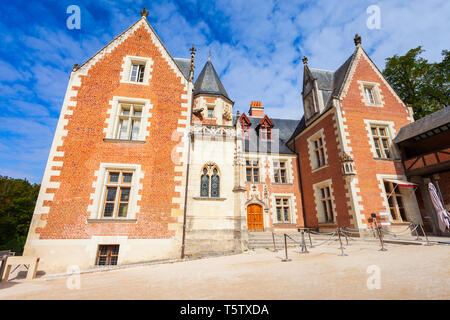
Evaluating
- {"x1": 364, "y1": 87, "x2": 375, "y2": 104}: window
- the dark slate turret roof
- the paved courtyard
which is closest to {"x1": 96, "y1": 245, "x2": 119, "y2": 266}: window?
the paved courtyard

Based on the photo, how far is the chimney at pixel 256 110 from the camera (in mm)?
21297

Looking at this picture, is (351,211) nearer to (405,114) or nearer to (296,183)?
(296,183)

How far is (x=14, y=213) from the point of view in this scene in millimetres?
28125

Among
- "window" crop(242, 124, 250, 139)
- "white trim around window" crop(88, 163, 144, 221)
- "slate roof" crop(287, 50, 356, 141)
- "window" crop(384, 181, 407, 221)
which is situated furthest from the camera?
"window" crop(242, 124, 250, 139)

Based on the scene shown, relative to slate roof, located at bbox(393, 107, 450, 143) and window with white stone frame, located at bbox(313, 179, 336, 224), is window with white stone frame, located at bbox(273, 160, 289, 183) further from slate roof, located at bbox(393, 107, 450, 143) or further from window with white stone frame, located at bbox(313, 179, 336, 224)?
slate roof, located at bbox(393, 107, 450, 143)

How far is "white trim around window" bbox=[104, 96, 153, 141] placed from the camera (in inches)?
350

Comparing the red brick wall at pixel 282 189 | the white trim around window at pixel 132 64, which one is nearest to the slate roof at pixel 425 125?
the red brick wall at pixel 282 189

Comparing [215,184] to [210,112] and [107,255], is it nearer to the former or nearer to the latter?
[107,255]

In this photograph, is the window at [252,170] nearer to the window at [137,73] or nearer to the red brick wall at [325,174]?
the red brick wall at [325,174]

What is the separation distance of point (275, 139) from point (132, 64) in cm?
1285

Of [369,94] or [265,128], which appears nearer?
[369,94]

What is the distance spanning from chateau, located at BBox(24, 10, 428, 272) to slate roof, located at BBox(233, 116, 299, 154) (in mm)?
→ 3492

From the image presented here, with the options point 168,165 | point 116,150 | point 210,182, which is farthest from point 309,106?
point 116,150
